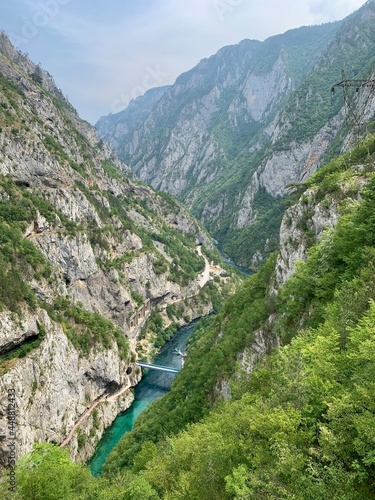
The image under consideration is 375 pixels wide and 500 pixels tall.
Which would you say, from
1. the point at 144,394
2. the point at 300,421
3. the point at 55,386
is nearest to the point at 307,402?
the point at 300,421

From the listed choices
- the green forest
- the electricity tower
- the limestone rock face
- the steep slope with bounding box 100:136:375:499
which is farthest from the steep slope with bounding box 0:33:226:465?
the electricity tower

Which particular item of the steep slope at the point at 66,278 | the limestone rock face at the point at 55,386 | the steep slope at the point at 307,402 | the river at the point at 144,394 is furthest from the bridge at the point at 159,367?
the steep slope at the point at 307,402

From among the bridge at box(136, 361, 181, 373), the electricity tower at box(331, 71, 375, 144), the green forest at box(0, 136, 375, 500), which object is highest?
the electricity tower at box(331, 71, 375, 144)

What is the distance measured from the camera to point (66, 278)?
84375 millimetres

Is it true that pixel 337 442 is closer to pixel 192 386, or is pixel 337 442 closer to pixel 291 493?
pixel 291 493

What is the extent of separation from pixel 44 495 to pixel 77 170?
353ft

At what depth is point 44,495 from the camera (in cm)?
2230

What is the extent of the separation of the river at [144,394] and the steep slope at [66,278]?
1.80 meters

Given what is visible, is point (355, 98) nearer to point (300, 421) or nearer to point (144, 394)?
point (144, 394)

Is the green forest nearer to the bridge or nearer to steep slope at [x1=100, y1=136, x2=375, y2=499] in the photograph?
steep slope at [x1=100, y1=136, x2=375, y2=499]

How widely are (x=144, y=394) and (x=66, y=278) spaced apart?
31.9 m

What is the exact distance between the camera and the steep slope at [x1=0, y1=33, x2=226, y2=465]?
57.8m

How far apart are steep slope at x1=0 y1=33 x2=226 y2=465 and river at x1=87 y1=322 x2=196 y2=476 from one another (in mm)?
1802

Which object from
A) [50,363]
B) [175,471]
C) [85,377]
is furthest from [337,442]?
[85,377]
